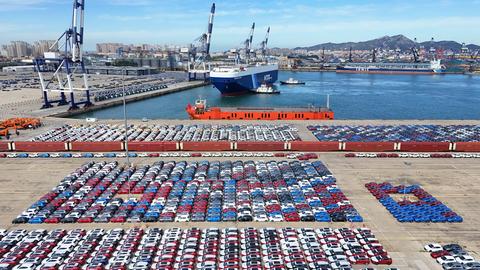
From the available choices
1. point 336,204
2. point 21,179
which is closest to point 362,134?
point 336,204

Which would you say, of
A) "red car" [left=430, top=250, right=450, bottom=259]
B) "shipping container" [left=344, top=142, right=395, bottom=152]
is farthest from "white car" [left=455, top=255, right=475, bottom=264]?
"shipping container" [left=344, top=142, right=395, bottom=152]

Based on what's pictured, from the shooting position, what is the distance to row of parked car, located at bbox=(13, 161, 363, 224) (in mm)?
21969

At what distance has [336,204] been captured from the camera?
77.2 feet

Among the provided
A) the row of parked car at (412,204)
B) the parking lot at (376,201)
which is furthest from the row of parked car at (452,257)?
the row of parked car at (412,204)

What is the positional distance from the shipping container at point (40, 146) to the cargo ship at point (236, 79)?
53.0 meters

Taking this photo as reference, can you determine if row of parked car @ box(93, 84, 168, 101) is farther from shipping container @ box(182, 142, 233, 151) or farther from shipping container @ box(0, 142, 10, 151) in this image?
shipping container @ box(182, 142, 233, 151)

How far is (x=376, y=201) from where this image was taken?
81.4 feet

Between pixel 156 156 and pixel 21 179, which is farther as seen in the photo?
pixel 156 156

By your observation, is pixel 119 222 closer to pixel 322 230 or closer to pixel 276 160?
pixel 322 230

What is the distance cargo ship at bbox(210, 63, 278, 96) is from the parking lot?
176 feet

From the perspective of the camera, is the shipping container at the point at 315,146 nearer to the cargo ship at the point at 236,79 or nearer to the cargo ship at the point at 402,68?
the cargo ship at the point at 236,79

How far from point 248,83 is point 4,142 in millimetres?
63675

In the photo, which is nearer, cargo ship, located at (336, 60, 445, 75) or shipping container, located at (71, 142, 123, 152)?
shipping container, located at (71, 142, 123, 152)

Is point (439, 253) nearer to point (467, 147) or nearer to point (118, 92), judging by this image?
point (467, 147)
